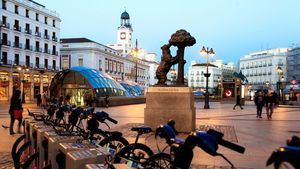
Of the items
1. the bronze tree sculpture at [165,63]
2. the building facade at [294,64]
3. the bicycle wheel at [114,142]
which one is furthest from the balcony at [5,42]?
the building facade at [294,64]

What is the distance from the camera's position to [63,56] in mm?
83688

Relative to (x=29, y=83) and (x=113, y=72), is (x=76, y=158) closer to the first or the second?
(x=29, y=83)

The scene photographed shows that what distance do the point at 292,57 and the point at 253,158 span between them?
420ft

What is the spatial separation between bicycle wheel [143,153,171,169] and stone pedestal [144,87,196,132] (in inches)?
340

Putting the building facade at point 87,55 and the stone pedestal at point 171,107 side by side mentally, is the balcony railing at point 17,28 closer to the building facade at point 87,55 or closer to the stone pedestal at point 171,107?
the building facade at point 87,55

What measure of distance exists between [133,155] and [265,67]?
478ft

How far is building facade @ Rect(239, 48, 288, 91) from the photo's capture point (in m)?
138

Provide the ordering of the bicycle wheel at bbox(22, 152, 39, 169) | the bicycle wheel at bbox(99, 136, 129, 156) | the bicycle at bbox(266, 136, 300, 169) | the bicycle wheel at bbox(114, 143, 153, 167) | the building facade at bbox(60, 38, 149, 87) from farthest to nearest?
the building facade at bbox(60, 38, 149, 87) < the bicycle wheel at bbox(99, 136, 129, 156) < the bicycle wheel at bbox(22, 152, 39, 169) < the bicycle wheel at bbox(114, 143, 153, 167) < the bicycle at bbox(266, 136, 300, 169)

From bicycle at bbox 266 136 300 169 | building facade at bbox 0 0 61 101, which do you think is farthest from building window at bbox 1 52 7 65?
bicycle at bbox 266 136 300 169

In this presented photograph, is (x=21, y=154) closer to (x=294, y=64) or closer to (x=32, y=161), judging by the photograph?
(x=32, y=161)

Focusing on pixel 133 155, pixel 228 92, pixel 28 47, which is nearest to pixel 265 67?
pixel 228 92

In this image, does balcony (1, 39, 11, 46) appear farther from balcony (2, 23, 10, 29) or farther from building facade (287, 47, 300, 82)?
building facade (287, 47, 300, 82)

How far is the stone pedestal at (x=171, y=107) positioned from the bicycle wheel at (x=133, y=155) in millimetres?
7633

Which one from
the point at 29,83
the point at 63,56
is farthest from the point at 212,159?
the point at 63,56
